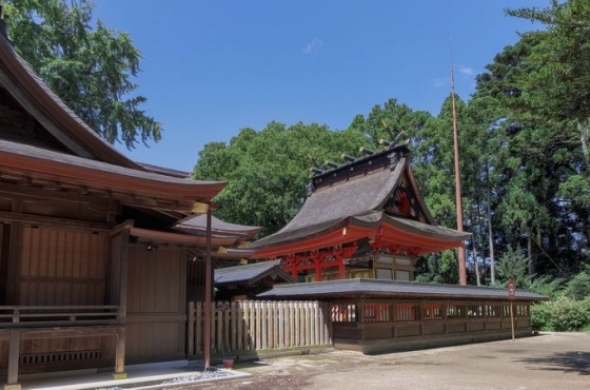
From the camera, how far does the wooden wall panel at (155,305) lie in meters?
9.46

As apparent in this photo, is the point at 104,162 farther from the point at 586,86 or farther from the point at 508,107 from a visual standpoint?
the point at 586,86

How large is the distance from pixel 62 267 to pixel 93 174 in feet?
7.57

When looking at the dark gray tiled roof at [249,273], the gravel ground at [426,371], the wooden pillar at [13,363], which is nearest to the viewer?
the wooden pillar at [13,363]

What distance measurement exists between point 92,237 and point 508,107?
29.5 ft

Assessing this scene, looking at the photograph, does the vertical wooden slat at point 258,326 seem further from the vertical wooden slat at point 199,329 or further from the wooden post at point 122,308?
the wooden post at point 122,308

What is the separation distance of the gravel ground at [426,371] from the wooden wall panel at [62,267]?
261cm

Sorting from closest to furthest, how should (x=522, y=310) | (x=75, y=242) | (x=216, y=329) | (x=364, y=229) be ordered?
(x=75, y=242), (x=216, y=329), (x=364, y=229), (x=522, y=310)

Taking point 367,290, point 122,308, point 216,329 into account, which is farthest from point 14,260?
point 367,290

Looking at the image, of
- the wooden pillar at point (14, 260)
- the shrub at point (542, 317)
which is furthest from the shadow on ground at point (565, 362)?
the shrub at point (542, 317)

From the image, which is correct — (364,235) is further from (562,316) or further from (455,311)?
(562,316)

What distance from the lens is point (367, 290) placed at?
1273cm

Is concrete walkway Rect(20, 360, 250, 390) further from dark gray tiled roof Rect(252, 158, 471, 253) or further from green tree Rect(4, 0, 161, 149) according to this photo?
green tree Rect(4, 0, 161, 149)

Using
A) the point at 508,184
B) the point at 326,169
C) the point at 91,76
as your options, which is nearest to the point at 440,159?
the point at 508,184

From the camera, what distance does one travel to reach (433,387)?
7.73 metres
